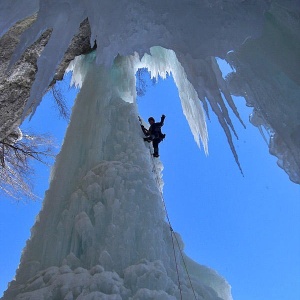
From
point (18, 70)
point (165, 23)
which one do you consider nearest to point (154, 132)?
point (18, 70)

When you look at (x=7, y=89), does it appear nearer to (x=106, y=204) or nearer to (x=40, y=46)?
(x=40, y=46)

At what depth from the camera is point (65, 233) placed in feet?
10.6

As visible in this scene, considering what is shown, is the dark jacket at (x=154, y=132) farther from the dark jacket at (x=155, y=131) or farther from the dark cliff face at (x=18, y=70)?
the dark cliff face at (x=18, y=70)

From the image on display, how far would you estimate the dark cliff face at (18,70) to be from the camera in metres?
3.71

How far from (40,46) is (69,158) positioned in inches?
45.4

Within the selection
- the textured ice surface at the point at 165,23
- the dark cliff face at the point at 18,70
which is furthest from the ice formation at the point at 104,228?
the textured ice surface at the point at 165,23

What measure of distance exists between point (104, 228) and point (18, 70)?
1991 millimetres

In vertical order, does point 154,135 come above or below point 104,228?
above

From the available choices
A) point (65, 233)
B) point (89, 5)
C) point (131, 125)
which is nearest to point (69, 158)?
point (131, 125)

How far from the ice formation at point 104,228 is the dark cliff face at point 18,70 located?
661mm

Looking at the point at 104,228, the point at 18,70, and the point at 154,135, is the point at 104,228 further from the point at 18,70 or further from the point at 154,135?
the point at 18,70

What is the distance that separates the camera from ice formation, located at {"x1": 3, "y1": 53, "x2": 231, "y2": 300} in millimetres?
2730

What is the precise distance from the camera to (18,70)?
4234 millimetres

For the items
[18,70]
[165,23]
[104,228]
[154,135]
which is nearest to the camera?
[165,23]
